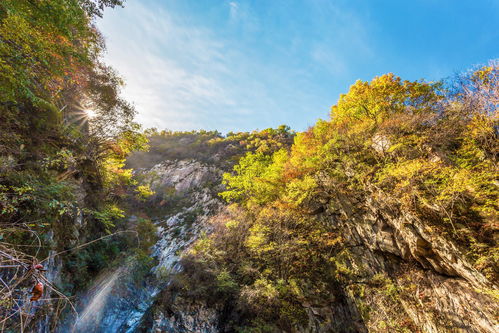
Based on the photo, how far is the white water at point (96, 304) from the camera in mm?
10434

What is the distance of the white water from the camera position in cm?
1043

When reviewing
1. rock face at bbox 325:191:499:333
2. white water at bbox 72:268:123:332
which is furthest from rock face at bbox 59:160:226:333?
rock face at bbox 325:191:499:333

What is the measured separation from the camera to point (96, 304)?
10.9 meters

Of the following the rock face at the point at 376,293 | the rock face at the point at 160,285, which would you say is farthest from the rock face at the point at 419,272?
the rock face at the point at 160,285

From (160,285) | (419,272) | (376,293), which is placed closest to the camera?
(419,272)

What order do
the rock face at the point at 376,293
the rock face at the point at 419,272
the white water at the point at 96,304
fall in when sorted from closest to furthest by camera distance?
1. the rock face at the point at 419,272
2. the rock face at the point at 376,293
3. the white water at the point at 96,304

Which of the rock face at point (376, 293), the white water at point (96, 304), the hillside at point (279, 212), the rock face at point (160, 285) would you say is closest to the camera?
the hillside at point (279, 212)

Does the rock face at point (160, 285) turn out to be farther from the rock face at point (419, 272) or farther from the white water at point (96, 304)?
the rock face at point (419, 272)

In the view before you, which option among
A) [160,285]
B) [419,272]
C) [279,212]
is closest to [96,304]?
[160,285]

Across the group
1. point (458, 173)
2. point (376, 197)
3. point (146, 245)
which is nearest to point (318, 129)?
point (376, 197)

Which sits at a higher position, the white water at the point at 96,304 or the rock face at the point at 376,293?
the rock face at the point at 376,293

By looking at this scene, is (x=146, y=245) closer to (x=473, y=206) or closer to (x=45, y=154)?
(x=45, y=154)

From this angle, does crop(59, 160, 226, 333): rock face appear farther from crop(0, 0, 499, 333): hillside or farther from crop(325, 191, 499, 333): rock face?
crop(325, 191, 499, 333): rock face

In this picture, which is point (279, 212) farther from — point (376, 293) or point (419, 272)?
point (419, 272)
